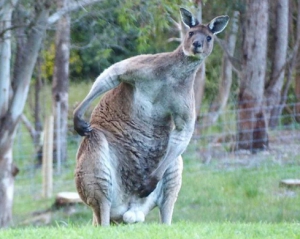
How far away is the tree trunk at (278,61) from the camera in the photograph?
20.3 metres

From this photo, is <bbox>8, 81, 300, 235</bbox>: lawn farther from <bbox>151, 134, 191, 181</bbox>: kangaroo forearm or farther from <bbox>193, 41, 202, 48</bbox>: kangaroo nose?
<bbox>193, 41, 202, 48</bbox>: kangaroo nose

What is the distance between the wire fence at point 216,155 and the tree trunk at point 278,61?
123 cm

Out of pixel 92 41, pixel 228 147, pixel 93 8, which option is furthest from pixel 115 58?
pixel 93 8

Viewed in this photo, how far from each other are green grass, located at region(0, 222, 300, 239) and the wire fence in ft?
25.9

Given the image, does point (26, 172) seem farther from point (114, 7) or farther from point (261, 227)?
point (261, 227)

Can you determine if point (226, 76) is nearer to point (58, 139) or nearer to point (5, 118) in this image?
point (58, 139)

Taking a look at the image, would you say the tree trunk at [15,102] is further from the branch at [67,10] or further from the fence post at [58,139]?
the fence post at [58,139]

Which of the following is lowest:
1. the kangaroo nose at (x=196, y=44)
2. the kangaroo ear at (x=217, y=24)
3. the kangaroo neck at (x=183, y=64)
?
the kangaroo neck at (x=183, y=64)

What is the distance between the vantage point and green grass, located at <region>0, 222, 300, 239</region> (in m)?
6.79

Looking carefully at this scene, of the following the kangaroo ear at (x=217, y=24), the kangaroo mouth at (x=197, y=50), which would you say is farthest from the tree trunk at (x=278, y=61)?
the kangaroo mouth at (x=197, y=50)

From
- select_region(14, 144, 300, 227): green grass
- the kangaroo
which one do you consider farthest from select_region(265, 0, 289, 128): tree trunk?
the kangaroo

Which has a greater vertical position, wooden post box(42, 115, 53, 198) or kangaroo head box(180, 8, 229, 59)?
kangaroo head box(180, 8, 229, 59)

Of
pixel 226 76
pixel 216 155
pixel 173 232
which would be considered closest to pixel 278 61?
pixel 226 76

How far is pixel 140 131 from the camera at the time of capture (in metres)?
8.77
